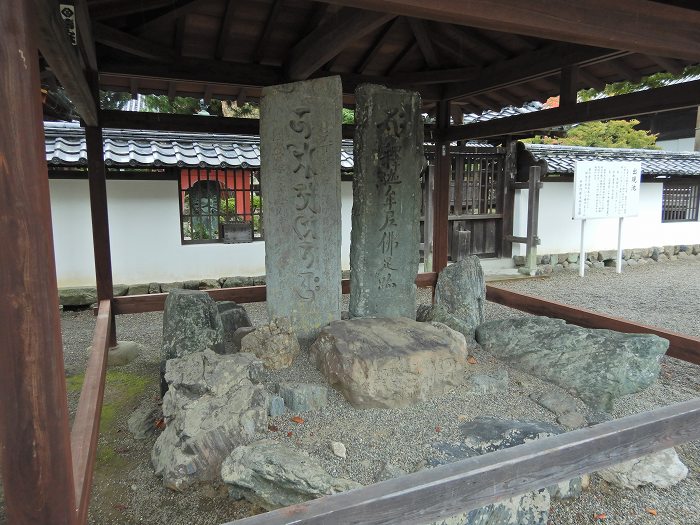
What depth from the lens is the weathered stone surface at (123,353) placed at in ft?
16.0

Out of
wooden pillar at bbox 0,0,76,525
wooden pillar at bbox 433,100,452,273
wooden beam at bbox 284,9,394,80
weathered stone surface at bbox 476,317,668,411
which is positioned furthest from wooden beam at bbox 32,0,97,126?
wooden pillar at bbox 433,100,452,273

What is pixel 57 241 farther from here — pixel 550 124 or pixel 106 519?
pixel 550 124

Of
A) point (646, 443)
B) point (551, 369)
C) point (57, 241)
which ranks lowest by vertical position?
point (551, 369)

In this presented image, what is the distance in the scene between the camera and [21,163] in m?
1.16

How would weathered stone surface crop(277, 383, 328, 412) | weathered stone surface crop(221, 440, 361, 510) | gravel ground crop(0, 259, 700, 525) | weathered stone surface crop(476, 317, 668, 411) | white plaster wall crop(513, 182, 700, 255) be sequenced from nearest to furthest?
weathered stone surface crop(221, 440, 361, 510) → gravel ground crop(0, 259, 700, 525) → weathered stone surface crop(277, 383, 328, 412) → weathered stone surface crop(476, 317, 668, 411) → white plaster wall crop(513, 182, 700, 255)

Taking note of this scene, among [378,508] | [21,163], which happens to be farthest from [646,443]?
[21,163]

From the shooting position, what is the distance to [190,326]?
3969 mm

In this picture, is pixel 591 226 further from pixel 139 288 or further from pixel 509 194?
pixel 139 288

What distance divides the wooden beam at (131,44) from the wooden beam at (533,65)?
3.47 m

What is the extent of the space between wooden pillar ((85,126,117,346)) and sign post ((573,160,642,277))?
27.3ft

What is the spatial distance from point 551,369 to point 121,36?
493 centimetres

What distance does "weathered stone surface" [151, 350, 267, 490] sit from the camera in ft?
8.91

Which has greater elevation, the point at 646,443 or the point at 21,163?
the point at 21,163

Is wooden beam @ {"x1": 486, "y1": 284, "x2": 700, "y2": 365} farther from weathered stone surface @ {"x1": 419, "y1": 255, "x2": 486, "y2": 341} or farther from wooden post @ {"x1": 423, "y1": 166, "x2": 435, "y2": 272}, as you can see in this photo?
wooden post @ {"x1": 423, "y1": 166, "x2": 435, "y2": 272}
